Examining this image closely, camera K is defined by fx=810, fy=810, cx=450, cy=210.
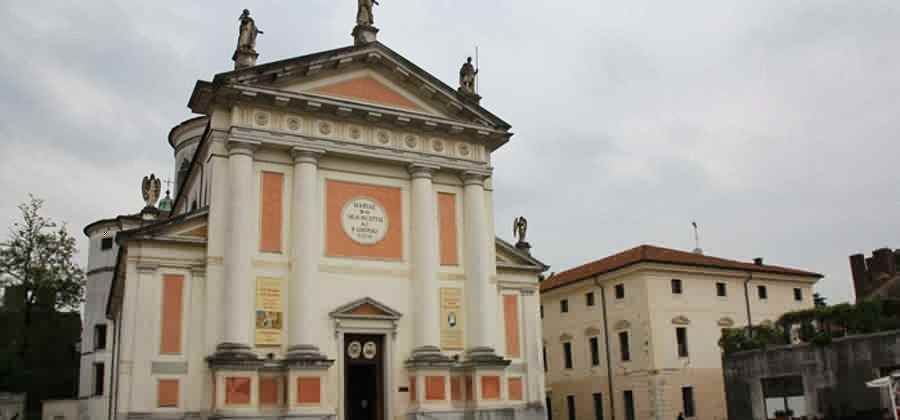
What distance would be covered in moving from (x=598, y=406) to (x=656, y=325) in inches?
242

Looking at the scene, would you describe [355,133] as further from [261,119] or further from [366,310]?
[366,310]

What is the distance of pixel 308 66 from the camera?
23188 mm

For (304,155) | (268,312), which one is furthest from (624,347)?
(268,312)

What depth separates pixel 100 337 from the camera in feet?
133

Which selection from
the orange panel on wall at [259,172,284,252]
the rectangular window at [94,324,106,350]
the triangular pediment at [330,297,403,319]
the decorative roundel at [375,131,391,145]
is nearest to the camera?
the orange panel on wall at [259,172,284,252]

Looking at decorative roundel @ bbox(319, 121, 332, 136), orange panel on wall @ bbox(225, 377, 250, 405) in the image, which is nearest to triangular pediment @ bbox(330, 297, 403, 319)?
orange panel on wall @ bbox(225, 377, 250, 405)

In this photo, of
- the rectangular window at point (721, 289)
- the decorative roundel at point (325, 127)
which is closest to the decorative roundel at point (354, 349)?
the decorative roundel at point (325, 127)

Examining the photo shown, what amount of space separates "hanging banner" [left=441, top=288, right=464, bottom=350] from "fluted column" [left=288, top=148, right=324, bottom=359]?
4049mm

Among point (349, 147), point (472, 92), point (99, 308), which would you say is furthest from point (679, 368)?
point (99, 308)

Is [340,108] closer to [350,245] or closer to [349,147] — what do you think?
[349,147]

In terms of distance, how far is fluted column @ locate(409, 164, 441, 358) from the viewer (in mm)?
23312

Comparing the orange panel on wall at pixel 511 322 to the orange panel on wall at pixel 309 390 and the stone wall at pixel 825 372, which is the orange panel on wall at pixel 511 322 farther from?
the stone wall at pixel 825 372

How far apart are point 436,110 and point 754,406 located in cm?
1701

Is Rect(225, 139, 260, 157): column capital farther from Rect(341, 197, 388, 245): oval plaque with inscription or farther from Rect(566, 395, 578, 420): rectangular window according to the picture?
Rect(566, 395, 578, 420): rectangular window
